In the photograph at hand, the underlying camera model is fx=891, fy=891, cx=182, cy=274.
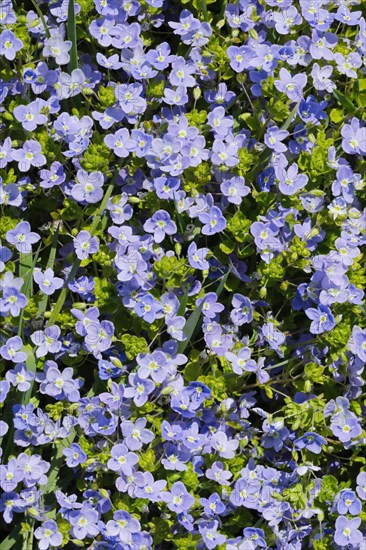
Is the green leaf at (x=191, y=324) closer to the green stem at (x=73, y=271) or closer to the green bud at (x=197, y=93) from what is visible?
the green stem at (x=73, y=271)

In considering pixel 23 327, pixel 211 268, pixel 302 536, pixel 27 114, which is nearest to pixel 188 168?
pixel 211 268

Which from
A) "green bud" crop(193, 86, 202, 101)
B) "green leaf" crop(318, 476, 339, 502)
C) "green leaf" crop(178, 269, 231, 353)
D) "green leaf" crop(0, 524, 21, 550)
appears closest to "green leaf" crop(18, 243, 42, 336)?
"green leaf" crop(178, 269, 231, 353)

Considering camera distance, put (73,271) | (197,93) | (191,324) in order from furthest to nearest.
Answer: (197,93), (73,271), (191,324)

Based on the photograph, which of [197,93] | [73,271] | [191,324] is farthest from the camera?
[197,93]

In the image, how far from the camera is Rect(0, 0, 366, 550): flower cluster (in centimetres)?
272

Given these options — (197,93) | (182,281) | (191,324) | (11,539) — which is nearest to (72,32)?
(197,93)

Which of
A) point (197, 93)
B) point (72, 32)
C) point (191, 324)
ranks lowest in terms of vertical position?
point (191, 324)

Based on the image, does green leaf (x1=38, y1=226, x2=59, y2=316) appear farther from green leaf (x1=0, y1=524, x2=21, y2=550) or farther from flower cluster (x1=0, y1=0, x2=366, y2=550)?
green leaf (x1=0, y1=524, x2=21, y2=550)

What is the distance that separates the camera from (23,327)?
2846 mm

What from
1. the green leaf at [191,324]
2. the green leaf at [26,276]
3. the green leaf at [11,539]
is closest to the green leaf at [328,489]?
the green leaf at [191,324]

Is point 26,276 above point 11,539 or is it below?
above

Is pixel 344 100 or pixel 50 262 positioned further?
pixel 344 100

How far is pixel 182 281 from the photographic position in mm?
2850

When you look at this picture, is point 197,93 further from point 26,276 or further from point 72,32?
point 26,276
